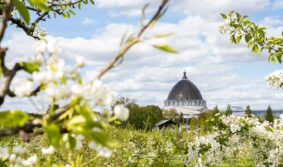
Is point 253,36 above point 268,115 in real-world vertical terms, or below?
above

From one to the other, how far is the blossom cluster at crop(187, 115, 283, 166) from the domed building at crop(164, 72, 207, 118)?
152396 millimetres

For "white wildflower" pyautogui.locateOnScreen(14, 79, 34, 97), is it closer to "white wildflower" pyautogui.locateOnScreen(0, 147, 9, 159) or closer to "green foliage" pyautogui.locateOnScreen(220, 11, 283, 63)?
"white wildflower" pyautogui.locateOnScreen(0, 147, 9, 159)

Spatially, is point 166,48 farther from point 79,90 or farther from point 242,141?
point 242,141

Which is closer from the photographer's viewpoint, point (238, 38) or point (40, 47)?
point (40, 47)

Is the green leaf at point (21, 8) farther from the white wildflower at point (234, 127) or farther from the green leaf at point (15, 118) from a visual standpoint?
the white wildflower at point (234, 127)

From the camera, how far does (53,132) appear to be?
105 centimetres

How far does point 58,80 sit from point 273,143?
577 cm

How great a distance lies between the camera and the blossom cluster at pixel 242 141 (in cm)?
634

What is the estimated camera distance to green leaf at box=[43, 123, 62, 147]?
105cm

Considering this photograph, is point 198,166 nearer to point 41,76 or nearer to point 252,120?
point 252,120

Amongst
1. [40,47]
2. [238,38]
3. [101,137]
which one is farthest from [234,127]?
[101,137]

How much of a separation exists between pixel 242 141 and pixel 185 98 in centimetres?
15731

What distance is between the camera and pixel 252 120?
259 inches

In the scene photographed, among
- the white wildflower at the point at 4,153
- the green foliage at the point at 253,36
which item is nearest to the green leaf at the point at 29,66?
the white wildflower at the point at 4,153
